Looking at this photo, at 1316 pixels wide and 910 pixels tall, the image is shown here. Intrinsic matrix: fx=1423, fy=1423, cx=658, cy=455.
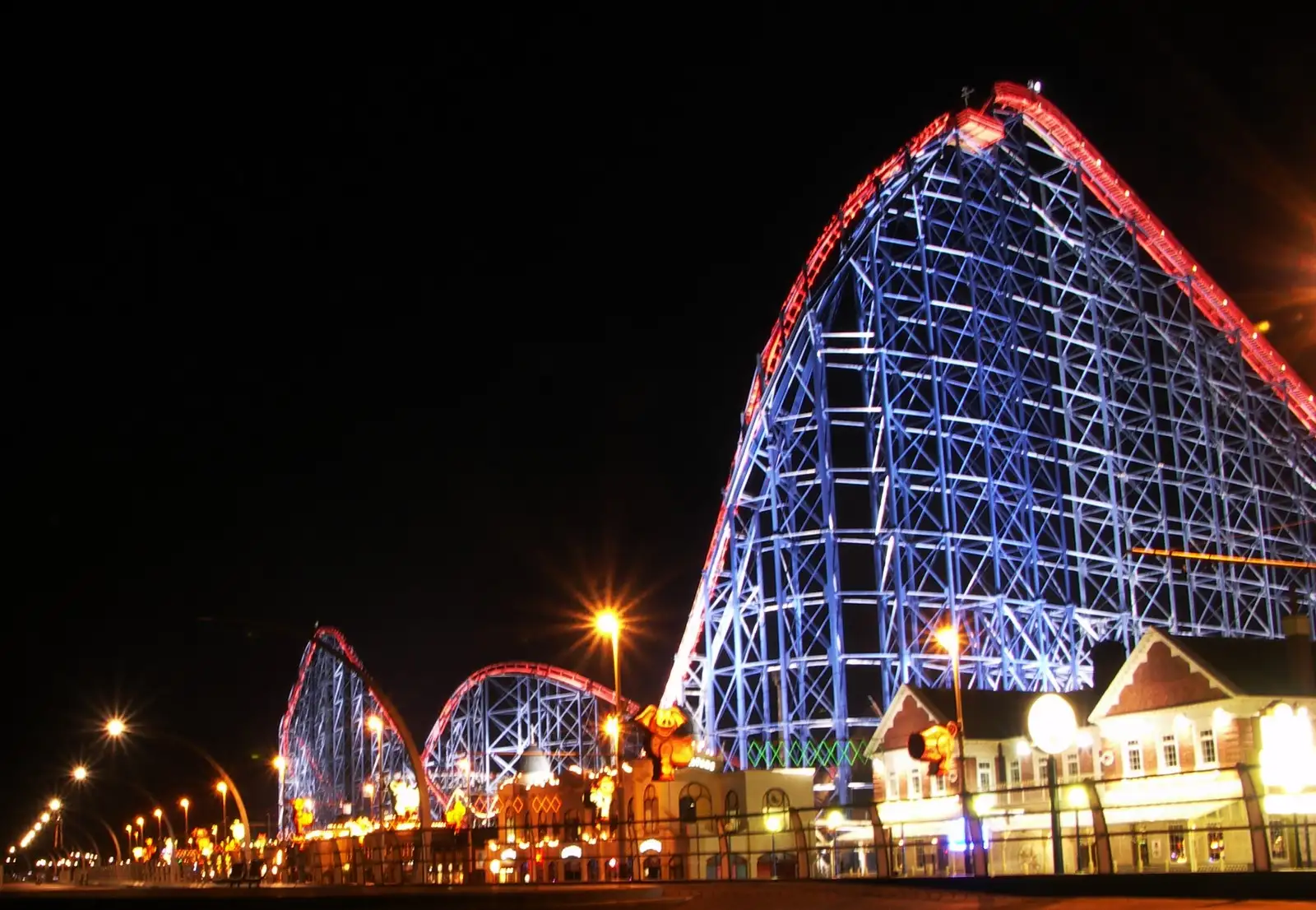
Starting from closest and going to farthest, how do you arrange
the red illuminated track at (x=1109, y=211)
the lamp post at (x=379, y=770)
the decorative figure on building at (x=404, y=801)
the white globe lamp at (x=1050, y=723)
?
the white globe lamp at (x=1050, y=723) < the red illuminated track at (x=1109, y=211) < the decorative figure on building at (x=404, y=801) < the lamp post at (x=379, y=770)

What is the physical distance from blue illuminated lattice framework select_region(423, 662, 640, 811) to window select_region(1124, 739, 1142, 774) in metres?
23.9

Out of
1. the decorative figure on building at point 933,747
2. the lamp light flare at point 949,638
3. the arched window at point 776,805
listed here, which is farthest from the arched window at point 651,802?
the decorative figure on building at point 933,747

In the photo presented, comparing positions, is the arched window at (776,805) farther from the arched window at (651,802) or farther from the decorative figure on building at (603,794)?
the decorative figure on building at (603,794)

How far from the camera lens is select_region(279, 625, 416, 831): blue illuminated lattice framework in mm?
61312

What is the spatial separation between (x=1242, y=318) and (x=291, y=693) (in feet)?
200

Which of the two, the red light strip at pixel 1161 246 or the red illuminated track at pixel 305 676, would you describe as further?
the red illuminated track at pixel 305 676

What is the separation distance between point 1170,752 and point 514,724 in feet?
109

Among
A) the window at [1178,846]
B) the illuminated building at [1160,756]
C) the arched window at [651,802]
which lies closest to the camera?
the illuminated building at [1160,756]

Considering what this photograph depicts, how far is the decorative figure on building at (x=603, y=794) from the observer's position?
2938 centimetres

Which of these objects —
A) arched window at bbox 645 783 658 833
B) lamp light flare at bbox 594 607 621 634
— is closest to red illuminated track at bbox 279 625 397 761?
arched window at bbox 645 783 658 833

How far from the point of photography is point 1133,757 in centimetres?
2672

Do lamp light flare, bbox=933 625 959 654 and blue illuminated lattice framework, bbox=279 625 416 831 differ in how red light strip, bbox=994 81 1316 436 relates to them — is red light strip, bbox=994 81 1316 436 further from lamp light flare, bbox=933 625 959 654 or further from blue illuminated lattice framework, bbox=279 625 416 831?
blue illuminated lattice framework, bbox=279 625 416 831

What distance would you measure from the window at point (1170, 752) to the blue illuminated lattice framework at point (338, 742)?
3233 centimetres

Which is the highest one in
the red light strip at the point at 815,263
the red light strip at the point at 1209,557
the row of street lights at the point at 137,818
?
the red light strip at the point at 815,263
